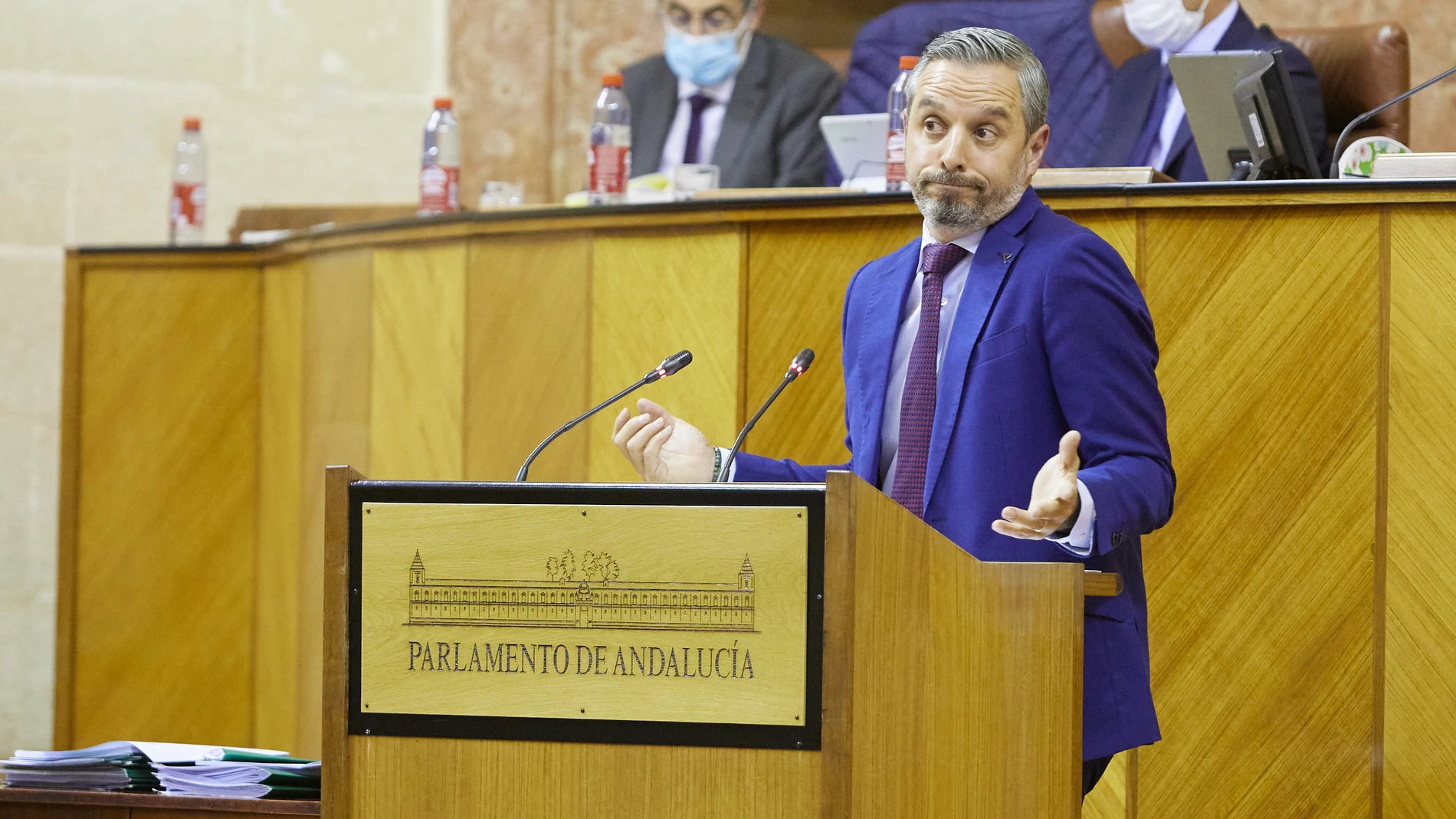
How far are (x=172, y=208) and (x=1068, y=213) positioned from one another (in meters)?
2.59

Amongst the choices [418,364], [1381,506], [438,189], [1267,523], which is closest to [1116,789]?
[1267,523]

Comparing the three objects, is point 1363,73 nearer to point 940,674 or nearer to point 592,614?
point 940,674

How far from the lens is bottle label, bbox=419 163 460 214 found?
135 inches

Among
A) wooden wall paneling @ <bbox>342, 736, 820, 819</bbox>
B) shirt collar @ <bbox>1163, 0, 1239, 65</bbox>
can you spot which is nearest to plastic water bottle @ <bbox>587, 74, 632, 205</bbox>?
shirt collar @ <bbox>1163, 0, 1239, 65</bbox>

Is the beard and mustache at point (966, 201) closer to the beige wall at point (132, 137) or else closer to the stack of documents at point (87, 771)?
the stack of documents at point (87, 771)

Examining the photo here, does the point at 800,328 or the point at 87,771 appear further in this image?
the point at 800,328

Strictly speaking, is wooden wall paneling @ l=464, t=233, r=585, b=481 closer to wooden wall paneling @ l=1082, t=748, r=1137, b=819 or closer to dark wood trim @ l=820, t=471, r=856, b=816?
wooden wall paneling @ l=1082, t=748, r=1137, b=819

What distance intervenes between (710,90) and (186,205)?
142cm

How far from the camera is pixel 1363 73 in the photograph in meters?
3.60

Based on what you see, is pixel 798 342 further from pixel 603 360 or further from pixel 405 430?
pixel 405 430

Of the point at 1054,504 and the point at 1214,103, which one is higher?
the point at 1214,103

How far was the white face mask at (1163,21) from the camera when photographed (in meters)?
3.75

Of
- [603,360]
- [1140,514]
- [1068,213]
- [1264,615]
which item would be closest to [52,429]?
[603,360]

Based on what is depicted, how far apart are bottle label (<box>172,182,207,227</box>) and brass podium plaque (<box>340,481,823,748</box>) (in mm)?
2939
